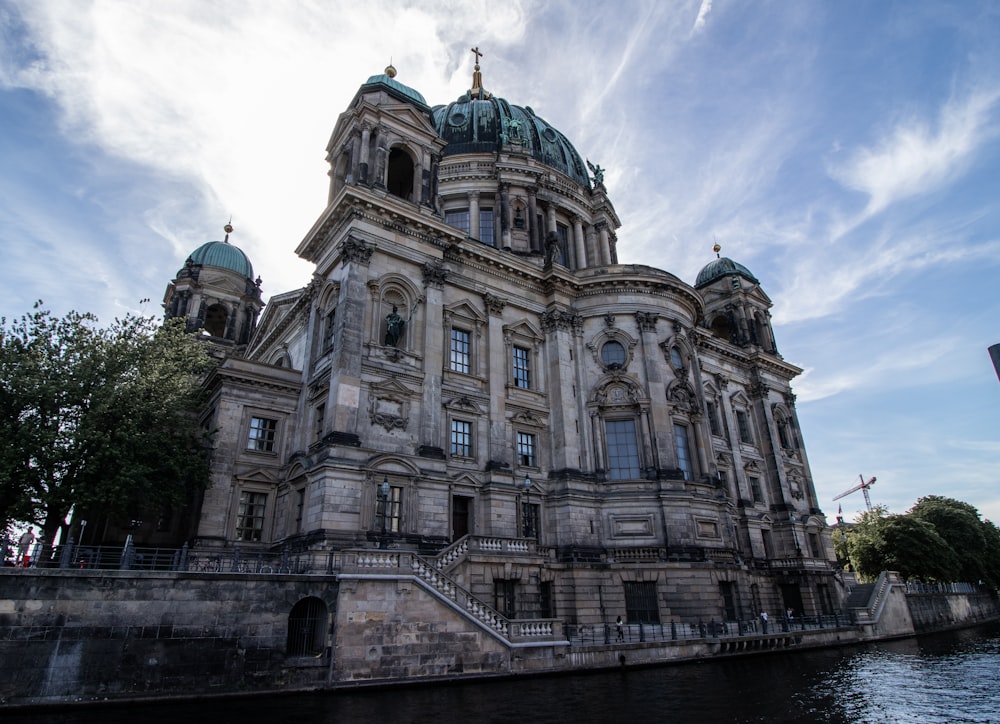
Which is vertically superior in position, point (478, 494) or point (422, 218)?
point (422, 218)

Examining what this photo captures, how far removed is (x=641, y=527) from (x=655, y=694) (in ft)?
45.5

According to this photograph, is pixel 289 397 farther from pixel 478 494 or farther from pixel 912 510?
pixel 912 510

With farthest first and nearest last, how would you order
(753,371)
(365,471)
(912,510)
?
(912,510) < (753,371) < (365,471)

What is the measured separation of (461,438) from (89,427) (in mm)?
14778

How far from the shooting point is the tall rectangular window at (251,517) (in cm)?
2711

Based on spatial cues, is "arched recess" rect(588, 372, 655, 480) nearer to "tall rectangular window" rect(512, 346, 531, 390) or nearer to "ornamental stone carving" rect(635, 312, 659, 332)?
"ornamental stone carving" rect(635, 312, 659, 332)

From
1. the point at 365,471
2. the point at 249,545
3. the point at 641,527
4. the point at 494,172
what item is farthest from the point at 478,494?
the point at 494,172

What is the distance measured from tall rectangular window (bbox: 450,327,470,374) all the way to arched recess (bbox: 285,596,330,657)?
543 inches

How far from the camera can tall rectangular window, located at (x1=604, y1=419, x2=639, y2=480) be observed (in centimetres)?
3131

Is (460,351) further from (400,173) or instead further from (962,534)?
(962,534)

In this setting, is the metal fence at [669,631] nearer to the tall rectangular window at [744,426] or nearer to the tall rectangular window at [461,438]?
the tall rectangular window at [461,438]

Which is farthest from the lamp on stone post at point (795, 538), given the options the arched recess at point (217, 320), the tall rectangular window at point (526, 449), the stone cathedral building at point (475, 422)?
the arched recess at point (217, 320)

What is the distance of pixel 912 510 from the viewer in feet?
210

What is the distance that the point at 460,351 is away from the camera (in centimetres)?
3033
